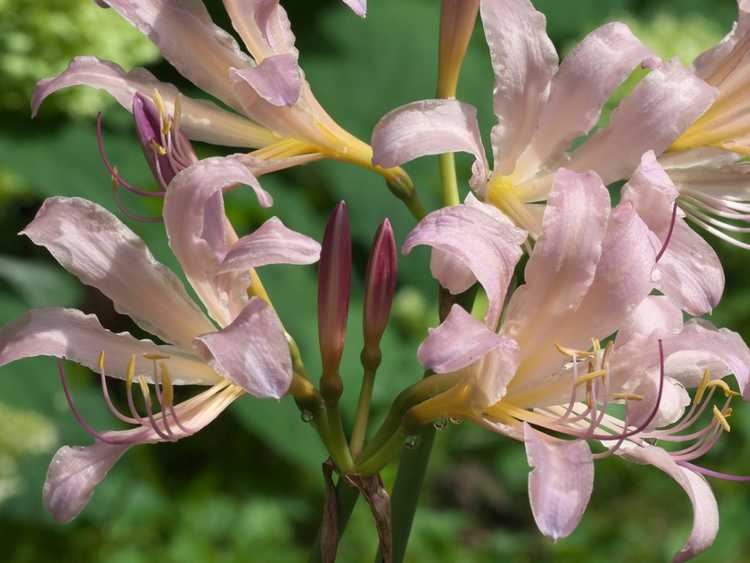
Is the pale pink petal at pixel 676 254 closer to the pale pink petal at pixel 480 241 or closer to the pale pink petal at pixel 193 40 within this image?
the pale pink petal at pixel 480 241

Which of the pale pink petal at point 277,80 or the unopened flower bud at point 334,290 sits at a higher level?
the pale pink petal at point 277,80

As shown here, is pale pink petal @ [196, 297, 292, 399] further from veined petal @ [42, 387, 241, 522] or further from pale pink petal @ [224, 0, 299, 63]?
pale pink petal @ [224, 0, 299, 63]

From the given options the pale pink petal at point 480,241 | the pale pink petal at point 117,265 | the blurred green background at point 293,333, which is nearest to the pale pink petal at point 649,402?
the pale pink petal at point 480,241

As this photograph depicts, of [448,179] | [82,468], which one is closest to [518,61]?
[448,179]

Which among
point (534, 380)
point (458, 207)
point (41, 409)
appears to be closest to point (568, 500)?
point (534, 380)

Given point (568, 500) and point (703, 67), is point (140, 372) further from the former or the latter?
point (703, 67)

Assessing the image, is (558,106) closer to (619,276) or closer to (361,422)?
(619,276)

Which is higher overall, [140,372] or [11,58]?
[140,372]
